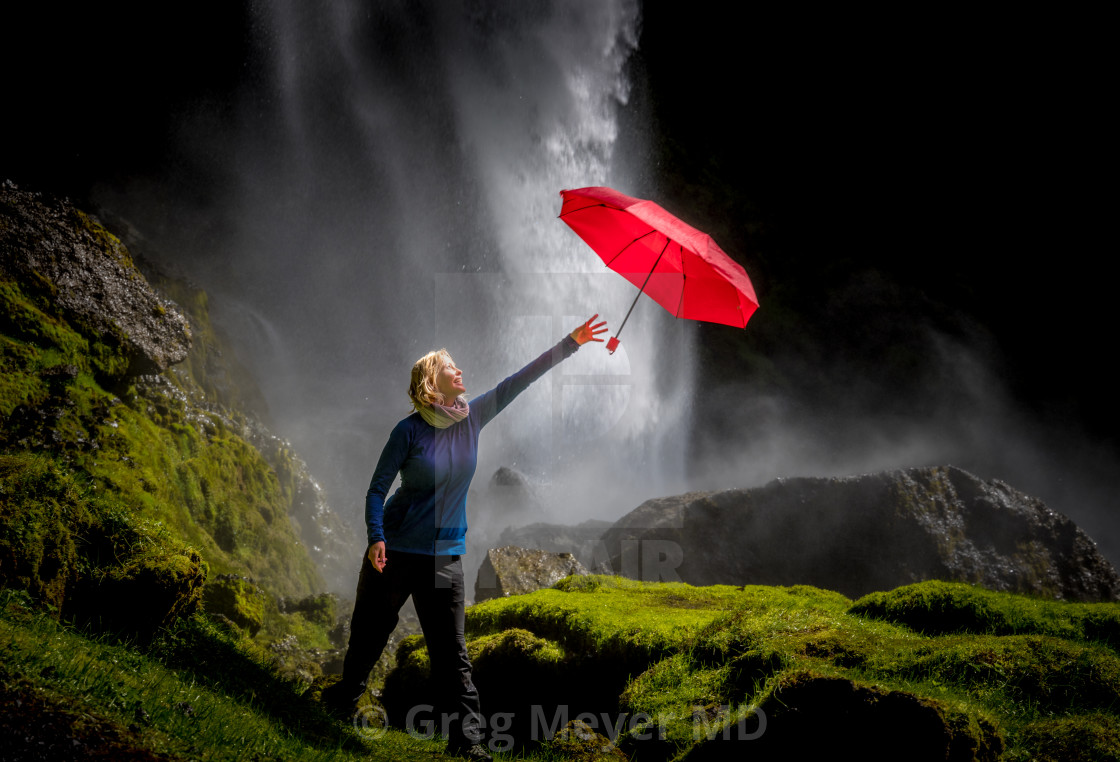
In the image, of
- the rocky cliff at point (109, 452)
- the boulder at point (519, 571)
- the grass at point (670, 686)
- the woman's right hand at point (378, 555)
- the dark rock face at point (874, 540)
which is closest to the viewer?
the grass at point (670, 686)

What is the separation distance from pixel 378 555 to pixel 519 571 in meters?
4.42

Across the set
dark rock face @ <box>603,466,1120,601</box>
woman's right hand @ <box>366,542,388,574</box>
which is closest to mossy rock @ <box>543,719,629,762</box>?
woman's right hand @ <box>366,542,388,574</box>

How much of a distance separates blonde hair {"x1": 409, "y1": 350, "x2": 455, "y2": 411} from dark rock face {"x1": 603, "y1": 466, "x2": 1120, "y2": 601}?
23.2ft

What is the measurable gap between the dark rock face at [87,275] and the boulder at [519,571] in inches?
198

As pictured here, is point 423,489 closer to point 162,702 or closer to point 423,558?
point 423,558

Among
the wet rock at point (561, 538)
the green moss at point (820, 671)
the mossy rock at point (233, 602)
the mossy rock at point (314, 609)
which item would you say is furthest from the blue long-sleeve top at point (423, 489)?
the wet rock at point (561, 538)

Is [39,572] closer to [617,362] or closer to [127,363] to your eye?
[127,363]

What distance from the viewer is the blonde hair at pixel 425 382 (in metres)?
3.62

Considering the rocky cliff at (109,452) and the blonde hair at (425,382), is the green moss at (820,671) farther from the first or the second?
the rocky cliff at (109,452)

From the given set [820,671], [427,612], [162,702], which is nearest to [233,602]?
[427,612]

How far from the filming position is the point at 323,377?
25609mm

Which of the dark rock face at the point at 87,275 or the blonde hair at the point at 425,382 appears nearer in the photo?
the blonde hair at the point at 425,382

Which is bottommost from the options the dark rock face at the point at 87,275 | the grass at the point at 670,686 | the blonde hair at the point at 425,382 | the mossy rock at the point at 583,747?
the mossy rock at the point at 583,747

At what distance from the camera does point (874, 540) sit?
1008 centimetres
